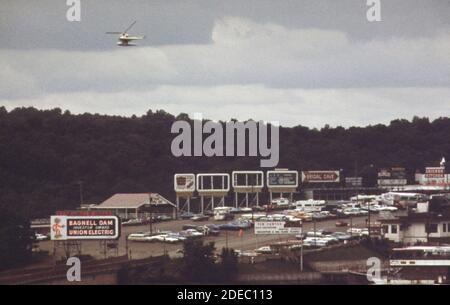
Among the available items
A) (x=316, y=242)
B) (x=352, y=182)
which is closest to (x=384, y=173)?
(x=352, y=182)

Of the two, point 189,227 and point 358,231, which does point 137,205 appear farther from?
point 358,231

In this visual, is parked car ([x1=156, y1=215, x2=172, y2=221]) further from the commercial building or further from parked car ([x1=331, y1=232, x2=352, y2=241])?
parked car ([x1=331, y1=232, x2=352, y2=241])

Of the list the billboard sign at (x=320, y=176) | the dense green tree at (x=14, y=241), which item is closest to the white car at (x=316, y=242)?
the billboard sign at (x=320, y=176)
